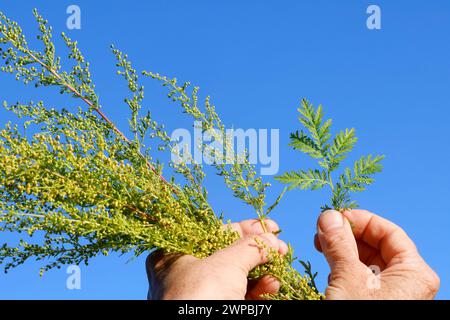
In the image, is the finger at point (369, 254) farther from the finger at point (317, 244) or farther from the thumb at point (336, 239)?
the thumb at point (336, 239)

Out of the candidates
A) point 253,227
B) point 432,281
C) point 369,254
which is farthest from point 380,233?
point 253,227

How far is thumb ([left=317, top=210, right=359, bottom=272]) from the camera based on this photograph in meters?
2.99

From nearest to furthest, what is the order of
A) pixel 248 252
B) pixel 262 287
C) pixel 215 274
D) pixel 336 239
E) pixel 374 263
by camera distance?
pixel 215 274 → pixel 248 252 → pixel 336 239 → pixel 262 287 → pixel 374 263

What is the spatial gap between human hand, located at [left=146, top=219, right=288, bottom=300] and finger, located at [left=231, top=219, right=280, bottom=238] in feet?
0.46

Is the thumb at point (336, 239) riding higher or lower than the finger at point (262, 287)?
higher

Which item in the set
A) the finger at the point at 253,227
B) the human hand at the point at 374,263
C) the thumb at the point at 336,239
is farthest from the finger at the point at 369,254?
the finger at the point at 253,227

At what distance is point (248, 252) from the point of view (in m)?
2.87

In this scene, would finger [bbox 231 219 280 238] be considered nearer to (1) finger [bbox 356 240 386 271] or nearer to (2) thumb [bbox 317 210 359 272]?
(2) thumb [bbox 317 210 359 272]

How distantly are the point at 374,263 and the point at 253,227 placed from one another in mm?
929

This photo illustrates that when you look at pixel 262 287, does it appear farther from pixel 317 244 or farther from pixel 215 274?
pixel 215 274

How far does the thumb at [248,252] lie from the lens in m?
2.79

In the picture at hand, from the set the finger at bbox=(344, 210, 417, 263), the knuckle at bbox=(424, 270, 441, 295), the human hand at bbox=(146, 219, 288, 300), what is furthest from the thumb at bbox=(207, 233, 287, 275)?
the knuckle at bbox=(424, 270, 441, 295)

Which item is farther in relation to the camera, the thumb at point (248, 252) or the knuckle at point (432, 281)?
the knuckle at point (432, 281)

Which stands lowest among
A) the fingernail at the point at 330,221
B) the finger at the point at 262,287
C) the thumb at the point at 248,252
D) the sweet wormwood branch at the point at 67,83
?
the finger at the point at 262,287
